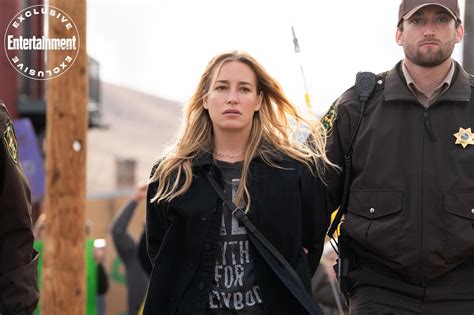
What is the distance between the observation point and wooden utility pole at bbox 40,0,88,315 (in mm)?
8086

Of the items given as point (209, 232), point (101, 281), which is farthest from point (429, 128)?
point (101, 281)

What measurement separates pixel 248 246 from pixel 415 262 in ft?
3.05

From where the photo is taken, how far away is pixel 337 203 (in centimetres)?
565

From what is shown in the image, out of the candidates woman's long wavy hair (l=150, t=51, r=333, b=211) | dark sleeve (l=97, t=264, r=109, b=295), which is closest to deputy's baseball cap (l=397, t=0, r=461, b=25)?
woman's long wavy hair (l=150, t=51, r=333, b=211)

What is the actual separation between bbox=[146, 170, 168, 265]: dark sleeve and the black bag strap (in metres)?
0.40

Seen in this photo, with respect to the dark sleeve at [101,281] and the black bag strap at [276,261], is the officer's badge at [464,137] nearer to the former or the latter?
the black bag strap at [276,261]

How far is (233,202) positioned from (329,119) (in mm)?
1027

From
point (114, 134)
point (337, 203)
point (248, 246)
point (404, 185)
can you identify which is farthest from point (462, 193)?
point (114, 134)

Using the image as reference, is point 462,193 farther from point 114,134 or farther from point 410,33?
point 114,134

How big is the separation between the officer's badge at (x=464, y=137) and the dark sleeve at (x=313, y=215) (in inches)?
29.4

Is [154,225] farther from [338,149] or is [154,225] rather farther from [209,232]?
[338,149]

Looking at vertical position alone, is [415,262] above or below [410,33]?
below

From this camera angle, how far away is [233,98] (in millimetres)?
5117

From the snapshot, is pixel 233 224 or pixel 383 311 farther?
pixel 383 311
